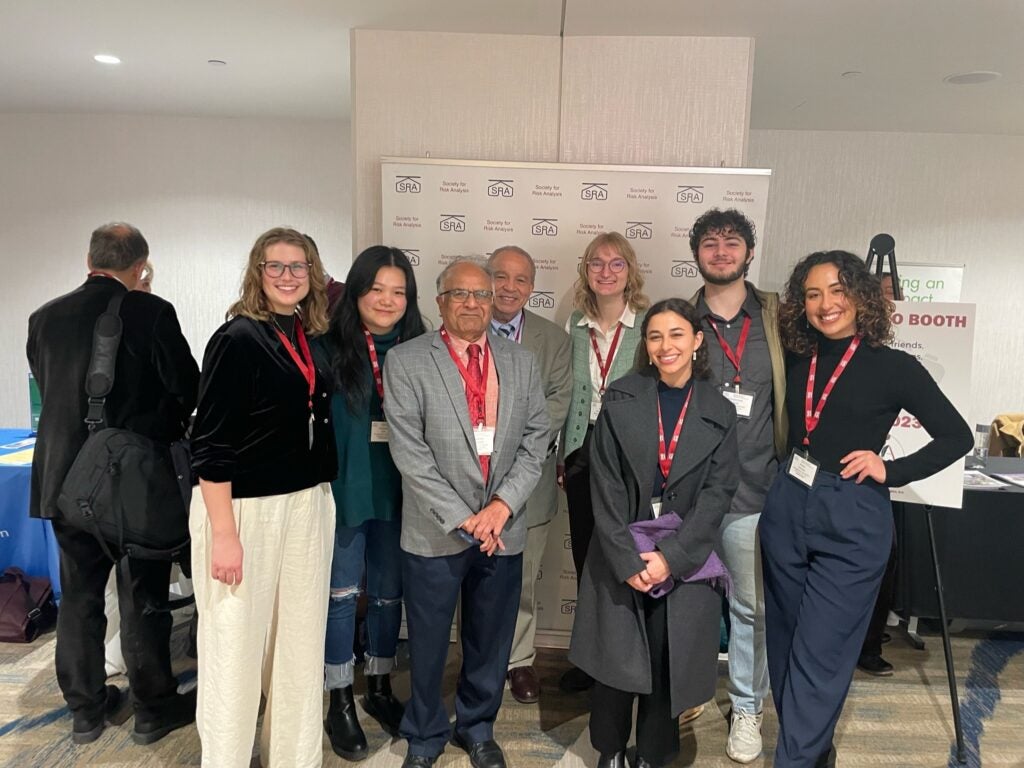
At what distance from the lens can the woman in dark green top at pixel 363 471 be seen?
206cm

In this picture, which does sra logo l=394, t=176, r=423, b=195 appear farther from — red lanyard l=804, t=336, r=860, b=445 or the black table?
the black table

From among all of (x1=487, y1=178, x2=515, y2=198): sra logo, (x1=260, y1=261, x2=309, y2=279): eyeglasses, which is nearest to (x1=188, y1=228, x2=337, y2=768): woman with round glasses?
(x1=260, y1=261, x2=309, y2=279): eyeglasses

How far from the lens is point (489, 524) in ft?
6.40

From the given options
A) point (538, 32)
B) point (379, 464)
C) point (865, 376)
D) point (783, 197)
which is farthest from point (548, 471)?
point (783, 197)

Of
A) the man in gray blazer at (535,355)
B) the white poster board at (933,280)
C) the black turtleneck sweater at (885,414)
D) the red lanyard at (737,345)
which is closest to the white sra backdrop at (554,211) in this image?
the man in gray blazer at (535,355)

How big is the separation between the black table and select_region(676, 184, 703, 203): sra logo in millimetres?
1857

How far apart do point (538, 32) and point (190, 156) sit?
3286mm

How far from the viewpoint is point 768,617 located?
2133mm

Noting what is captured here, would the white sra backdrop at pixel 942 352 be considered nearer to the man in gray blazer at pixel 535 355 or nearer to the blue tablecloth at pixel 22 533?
the man in gray blazer at pixel 535 355

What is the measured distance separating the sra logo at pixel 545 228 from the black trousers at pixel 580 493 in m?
1.07

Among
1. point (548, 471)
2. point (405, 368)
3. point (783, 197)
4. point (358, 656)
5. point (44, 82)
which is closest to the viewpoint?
point (405, 368)

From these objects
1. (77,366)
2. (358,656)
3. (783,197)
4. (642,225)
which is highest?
(783,197)

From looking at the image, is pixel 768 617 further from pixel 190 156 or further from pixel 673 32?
pixel 190 156

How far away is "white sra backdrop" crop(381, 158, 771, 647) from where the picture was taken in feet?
9.81
